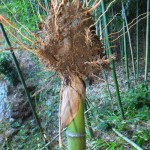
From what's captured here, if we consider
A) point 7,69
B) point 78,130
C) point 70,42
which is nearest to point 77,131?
point 78,130

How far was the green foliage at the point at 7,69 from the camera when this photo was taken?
16.2ft

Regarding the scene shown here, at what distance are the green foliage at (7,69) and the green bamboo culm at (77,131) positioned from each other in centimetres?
425

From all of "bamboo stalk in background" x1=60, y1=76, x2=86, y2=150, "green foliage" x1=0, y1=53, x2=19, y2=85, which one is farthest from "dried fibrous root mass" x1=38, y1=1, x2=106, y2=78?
"green foliage" x1=0, y1=53, x2=19, y2=85

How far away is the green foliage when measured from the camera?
4.95 metres

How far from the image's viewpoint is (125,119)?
90.3 inches

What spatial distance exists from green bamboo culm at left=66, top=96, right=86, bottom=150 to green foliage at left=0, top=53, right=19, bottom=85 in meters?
4.25

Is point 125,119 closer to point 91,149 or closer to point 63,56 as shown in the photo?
point 91,149

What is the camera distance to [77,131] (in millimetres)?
926

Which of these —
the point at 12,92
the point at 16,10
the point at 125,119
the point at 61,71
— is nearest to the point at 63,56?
the point at 61,71

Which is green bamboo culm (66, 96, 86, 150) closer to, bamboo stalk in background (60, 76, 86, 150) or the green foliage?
bamboo stalk in background (60, 76, 86, 150)

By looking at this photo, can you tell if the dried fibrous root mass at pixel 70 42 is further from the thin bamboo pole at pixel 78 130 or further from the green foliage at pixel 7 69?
the green foliage at pixel 7 69

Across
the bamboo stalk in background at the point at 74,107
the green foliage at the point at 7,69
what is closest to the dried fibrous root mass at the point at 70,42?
the bamboo stalk in background at the point at 74,107

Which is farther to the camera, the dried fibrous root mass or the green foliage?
the green foliage

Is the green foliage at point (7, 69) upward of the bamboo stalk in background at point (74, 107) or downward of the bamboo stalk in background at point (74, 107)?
upward
